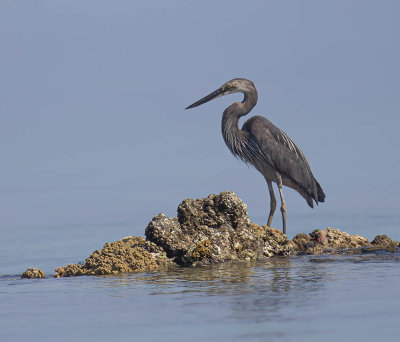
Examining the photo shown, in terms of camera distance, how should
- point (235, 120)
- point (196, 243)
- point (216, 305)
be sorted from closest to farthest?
point (216, 305) < point (196, 243) < point (235, 120)

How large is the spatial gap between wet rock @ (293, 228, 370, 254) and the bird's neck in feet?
10.8

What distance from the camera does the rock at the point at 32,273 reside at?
1309cm

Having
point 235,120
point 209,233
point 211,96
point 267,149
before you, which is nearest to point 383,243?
point 267,149

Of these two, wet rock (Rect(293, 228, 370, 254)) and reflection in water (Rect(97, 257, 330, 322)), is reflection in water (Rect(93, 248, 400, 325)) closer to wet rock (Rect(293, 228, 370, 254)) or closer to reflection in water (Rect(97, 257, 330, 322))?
reflection in water (Rect(97, 257, 330, 322))

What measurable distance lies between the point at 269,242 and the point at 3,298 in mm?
Result: 6227

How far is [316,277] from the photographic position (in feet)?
35.1

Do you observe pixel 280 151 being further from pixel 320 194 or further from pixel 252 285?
pixel 252 285

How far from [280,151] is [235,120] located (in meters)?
1.50

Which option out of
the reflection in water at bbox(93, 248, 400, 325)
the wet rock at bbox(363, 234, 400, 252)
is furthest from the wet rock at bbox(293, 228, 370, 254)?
the reflection in water at bbox(93, 248, 400, 325)

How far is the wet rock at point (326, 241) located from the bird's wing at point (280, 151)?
2000 millimetres

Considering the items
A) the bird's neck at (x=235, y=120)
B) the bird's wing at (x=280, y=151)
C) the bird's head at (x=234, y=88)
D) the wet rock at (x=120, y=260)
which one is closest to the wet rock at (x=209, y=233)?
the wet rock at (x=120, y=260)

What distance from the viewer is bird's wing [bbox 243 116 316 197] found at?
17.1 m

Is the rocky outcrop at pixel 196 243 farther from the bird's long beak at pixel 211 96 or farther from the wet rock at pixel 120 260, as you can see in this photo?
the bird's long beak at pixel 211 96

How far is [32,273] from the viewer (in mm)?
13117
